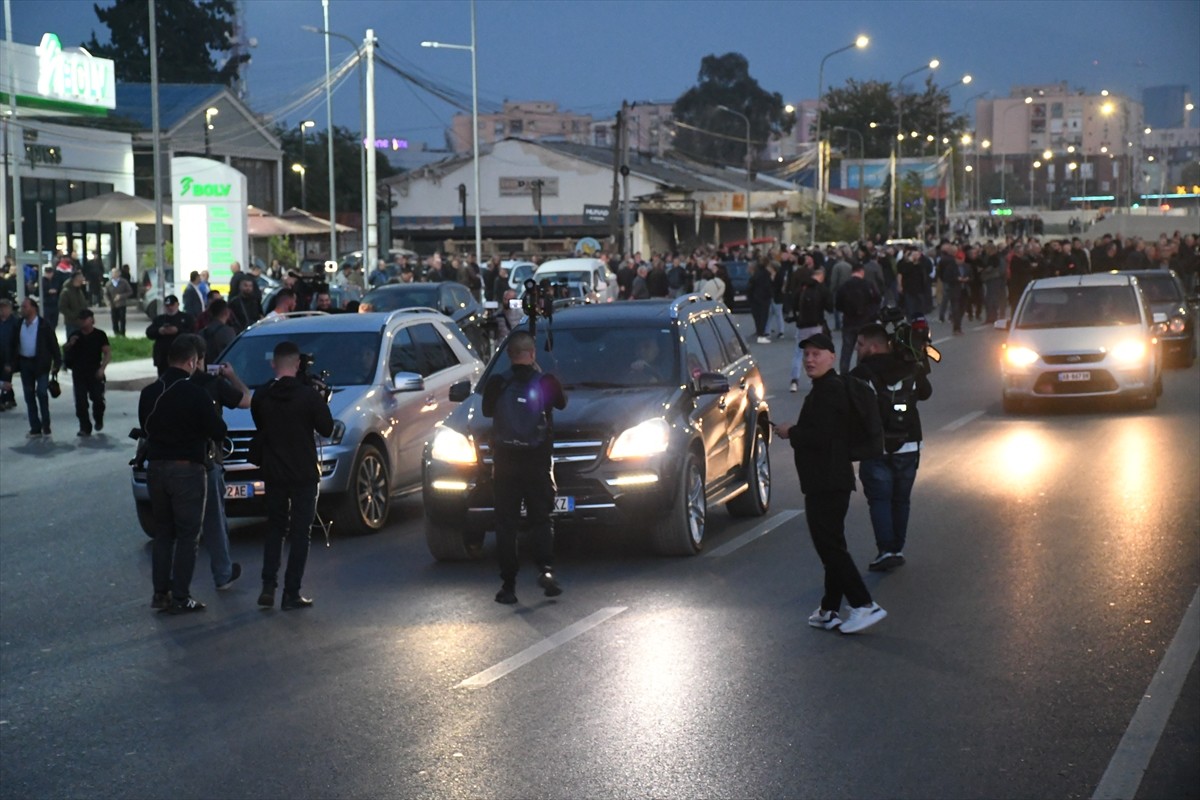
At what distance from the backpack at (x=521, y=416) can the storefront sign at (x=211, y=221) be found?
28457 millimetres

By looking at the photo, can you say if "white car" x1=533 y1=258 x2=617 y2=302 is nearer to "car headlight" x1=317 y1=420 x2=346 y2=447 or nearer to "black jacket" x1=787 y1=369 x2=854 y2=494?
"car headlight" x1=317 y1=420 x2=346 y2=447

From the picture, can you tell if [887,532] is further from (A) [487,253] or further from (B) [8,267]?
(A) [487,253]


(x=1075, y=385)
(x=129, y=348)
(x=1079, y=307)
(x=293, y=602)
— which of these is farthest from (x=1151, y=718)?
(x=129, y=348)

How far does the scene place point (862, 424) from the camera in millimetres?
9148

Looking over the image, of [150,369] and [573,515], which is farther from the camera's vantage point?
[150,369]

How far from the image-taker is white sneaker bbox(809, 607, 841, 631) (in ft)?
30.1

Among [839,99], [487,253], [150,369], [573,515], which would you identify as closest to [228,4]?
[487,253]

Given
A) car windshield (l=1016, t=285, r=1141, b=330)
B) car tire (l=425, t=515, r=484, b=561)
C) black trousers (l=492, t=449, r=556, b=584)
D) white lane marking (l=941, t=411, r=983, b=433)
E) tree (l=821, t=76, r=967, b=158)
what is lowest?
car tire (l=425, t=515, r=484, b=561)

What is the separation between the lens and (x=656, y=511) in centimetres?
1112

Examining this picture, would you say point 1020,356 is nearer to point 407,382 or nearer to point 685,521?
point 407,382

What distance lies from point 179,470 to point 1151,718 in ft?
19.1

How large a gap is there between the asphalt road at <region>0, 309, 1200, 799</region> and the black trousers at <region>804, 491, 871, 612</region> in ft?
0.90

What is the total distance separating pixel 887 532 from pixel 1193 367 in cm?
1808

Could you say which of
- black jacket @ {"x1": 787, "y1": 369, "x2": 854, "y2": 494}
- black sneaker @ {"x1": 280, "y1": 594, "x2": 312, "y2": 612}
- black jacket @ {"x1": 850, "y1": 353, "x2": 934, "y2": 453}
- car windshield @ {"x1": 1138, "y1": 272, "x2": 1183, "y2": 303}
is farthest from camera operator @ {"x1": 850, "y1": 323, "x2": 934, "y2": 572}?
car windshield @ {"x1": 1138, "y1": 272, "x2": 1183, "y2": 303}
